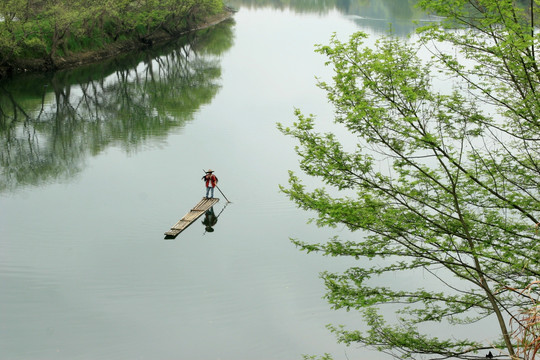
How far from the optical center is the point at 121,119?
4669 centimetres

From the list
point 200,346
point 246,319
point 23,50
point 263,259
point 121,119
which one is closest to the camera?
point 200,346

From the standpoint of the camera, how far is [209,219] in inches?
1157

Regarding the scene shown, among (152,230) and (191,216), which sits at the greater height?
(191,216)

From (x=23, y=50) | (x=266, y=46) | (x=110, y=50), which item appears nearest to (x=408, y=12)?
(x=266, y=46)

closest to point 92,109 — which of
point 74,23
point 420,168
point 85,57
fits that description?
point 85,57

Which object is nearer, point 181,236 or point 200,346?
point 200,346

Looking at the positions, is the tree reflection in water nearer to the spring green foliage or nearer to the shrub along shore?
the shrub along shore

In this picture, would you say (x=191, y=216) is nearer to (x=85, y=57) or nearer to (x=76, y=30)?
(x=76, y=30)

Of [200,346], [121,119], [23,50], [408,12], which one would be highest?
[408,12]

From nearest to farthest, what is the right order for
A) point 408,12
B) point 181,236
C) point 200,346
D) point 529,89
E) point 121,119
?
point 529,89 → point 200,346 → point 181,236 → point 121,119 → point 408,12

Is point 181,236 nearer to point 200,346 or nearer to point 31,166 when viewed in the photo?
point 200,346

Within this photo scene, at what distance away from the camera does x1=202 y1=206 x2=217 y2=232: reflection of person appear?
2858cm

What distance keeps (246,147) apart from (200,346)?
2187 centimetres

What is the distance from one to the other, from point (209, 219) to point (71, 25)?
143 feet
